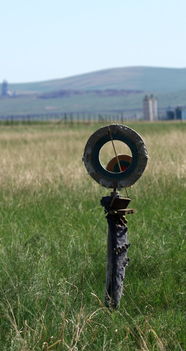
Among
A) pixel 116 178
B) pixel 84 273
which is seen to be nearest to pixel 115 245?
pixel 116 178

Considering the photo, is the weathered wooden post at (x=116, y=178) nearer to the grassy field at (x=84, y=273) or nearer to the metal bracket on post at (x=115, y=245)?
the metal bracket on post at (x=115, y=245)

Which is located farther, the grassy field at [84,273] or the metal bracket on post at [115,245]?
the metal bracket on post at [115,245]

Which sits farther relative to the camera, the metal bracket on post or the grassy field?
the metal bracket on post

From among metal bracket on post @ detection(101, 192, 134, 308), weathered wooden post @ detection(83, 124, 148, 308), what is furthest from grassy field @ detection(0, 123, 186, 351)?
weathered wooden post @ detection(83, 124, 148, 308)

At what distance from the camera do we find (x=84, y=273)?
7.92 m

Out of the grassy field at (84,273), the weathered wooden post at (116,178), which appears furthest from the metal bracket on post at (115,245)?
the grassy field at (84,273)

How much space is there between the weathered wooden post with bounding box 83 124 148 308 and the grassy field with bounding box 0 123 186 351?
10.3 inches

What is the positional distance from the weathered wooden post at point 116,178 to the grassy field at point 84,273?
0.26m

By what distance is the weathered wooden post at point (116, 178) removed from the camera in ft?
21.9

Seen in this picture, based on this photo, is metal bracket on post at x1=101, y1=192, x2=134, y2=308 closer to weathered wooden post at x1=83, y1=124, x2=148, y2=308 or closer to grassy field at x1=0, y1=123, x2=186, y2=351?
weathered wooden post at x1=83, y1=124, x2=148, y2=308

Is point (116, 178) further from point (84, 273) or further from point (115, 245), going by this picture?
point (84, 273)

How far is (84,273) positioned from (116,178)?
1.51 m

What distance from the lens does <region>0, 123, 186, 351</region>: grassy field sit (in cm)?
604

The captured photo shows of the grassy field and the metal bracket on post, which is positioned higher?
the metal bracket on post
